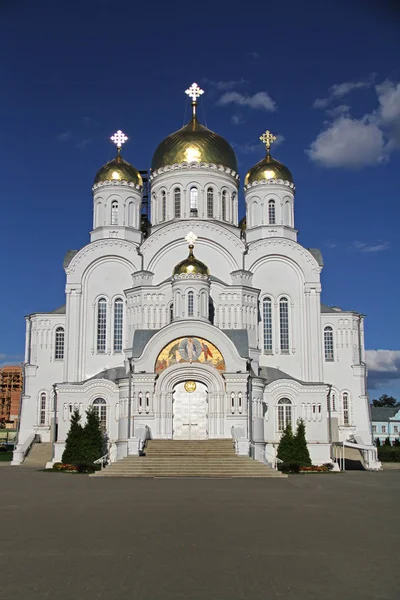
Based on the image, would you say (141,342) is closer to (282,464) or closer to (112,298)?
(112,298)

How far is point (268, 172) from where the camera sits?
39.8 meters

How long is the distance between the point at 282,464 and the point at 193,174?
17106mm

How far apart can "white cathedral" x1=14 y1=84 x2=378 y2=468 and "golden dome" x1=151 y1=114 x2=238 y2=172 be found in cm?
9

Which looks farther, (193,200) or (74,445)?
(193,200)

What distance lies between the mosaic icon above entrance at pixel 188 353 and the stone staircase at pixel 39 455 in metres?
8.46

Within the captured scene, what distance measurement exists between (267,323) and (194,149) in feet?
34.5

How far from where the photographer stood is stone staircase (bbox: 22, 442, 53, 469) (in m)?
36.3

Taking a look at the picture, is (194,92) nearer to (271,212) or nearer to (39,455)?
(271,212)

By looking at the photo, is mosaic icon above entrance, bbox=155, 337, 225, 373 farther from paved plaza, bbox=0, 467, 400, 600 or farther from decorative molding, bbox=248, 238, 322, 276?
paved plaza, bbox=0, 467, 400, 600

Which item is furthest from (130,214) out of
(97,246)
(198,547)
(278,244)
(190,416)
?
(198,547)

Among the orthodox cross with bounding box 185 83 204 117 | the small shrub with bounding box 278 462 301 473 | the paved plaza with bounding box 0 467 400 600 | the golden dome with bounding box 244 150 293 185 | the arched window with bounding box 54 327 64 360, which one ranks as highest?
the orthodox cross with bounding box 185 83 204 117

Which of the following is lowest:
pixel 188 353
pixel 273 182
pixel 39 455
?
pixel 39 455

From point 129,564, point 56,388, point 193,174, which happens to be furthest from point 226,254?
point 129,564

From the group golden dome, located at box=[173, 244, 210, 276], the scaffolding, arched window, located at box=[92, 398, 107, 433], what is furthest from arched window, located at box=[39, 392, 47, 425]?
the scaffolding
